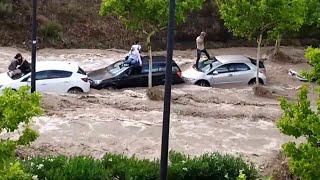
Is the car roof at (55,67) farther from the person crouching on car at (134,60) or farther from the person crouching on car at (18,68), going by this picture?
the person crouching on car at (134,60)

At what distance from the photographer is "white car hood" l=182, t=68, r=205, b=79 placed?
2317 centimetres

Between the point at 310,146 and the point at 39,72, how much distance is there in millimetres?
12203

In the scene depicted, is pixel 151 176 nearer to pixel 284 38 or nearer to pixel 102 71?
pixel 102 71

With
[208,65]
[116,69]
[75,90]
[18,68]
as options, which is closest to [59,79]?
[75,90]

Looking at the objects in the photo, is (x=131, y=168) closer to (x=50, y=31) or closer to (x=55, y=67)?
(x=55, y=67)

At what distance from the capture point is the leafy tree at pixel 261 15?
21.2 meters

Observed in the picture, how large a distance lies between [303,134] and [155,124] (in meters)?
Result: 7.25

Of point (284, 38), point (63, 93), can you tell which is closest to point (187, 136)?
point (63, 93)

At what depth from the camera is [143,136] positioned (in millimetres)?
16391

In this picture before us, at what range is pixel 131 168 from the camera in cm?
1223

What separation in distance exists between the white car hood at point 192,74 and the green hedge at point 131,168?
32.6 feet

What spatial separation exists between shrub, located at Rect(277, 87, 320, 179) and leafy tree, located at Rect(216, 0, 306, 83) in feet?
35.6

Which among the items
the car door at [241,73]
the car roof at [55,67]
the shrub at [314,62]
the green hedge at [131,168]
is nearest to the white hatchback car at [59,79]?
the car roof at [55,67]

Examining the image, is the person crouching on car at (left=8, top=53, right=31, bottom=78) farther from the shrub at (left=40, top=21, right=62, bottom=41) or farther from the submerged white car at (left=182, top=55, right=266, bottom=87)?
the shrub at (left=40, top=21, right=62, bottom=41)
